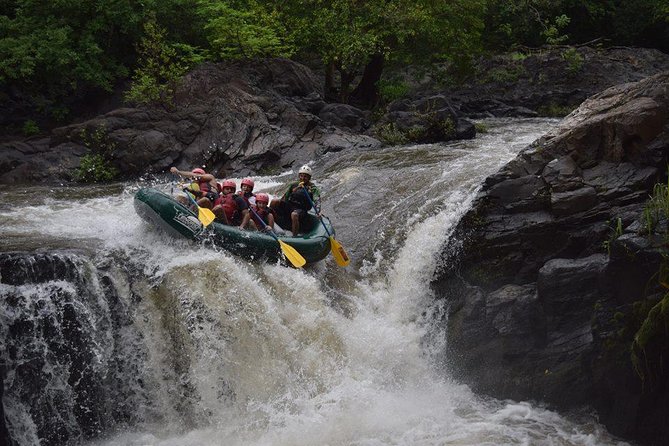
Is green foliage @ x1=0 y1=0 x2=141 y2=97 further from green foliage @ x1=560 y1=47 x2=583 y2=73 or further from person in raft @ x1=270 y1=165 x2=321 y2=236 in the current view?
green foliage @ x1=560 y1=47 x2=583 y2=73

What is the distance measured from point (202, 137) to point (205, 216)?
6272 millimetres

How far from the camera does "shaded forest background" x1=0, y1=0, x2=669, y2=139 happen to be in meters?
14.4

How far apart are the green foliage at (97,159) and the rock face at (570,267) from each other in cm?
737

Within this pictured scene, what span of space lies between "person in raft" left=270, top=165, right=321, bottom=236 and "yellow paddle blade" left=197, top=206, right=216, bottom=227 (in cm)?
123

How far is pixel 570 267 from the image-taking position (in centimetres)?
734

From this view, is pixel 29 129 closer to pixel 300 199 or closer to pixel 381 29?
pixel 381 29

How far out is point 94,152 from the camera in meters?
13.4

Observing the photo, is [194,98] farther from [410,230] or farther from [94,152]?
[410,230]

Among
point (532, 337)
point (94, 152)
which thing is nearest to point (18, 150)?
point (94, 152)

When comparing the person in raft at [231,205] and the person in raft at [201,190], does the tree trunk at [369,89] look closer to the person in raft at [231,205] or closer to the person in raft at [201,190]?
the person in raft at [201,190]

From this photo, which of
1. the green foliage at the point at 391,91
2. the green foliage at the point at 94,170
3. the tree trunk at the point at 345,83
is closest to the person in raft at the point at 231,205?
the green foliage at the point at 94,170

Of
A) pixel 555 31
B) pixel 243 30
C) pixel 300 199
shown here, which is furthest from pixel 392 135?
pixel 555 31

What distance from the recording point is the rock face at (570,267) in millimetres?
6844

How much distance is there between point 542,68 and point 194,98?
9.46 metres
